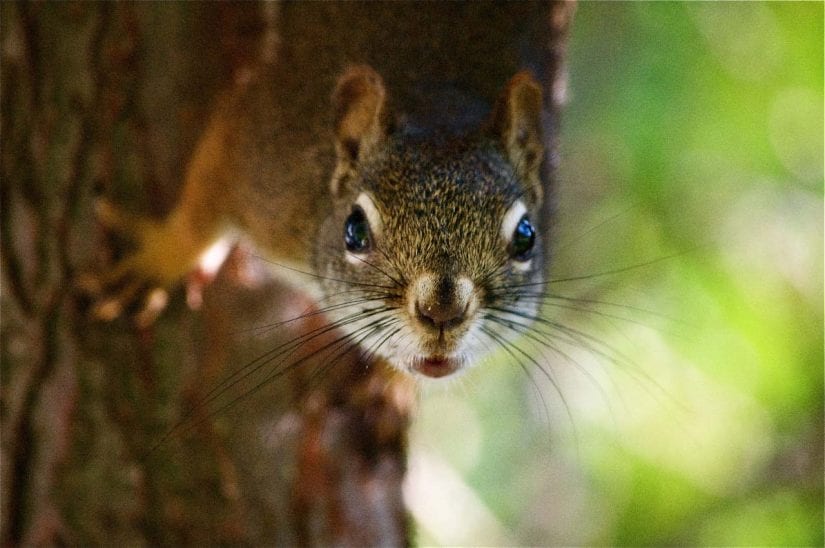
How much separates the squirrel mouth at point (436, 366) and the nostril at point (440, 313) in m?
0.15

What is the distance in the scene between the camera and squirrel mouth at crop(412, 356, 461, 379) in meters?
1.98

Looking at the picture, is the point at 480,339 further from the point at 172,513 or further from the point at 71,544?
the point at 71,544

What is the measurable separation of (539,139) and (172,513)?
1.39 meters

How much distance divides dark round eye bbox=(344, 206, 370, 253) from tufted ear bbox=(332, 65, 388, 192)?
186 mm

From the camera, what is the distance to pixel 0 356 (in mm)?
2336

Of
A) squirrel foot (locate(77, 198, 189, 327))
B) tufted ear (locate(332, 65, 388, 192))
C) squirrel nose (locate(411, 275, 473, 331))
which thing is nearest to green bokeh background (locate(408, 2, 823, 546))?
tufted ear (locate(332, 65, 388, 192))

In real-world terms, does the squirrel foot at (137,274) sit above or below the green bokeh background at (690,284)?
below

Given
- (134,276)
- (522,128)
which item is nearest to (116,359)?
(134,276)

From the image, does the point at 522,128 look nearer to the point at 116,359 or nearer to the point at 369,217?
the point at 369,217

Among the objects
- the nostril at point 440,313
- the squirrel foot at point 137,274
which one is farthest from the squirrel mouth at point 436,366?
the squirrel foot at point 137,274

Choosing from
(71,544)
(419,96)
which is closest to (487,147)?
(419,96)

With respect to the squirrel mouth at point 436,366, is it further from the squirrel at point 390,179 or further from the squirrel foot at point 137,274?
the squirrel foot at point 137,274

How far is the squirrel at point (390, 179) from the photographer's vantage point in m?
1.98

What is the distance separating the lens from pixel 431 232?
196 centimetres
